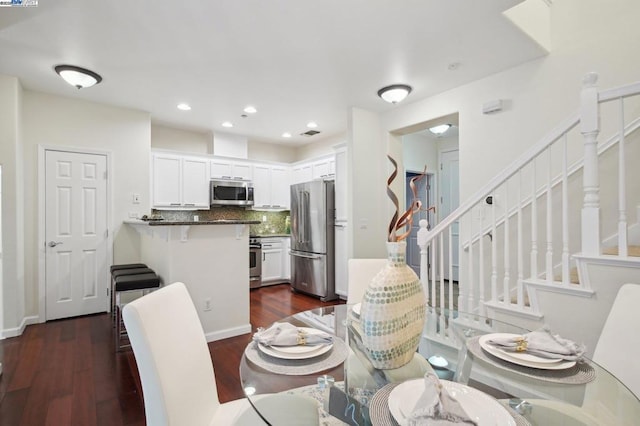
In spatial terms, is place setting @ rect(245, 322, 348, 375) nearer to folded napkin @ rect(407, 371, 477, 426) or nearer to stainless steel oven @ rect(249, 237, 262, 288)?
folded napkin @ rect(407, 371, 477, 426)

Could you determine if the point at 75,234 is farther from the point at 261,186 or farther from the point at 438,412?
the point at 438,412

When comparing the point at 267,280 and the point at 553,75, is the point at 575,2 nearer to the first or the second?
the point at 553,75

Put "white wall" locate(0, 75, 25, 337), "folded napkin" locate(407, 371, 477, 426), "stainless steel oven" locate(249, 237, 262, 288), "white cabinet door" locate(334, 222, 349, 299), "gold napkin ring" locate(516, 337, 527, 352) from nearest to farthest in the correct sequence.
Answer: "folded napkin" locate(407, 371, 477, 426) → "gold napkin ring" locate(516, 337, 527, 352) → "white wall" locate(0, 75, 25, 337) → "white cabinet door" locate(334, 222, 349, 299) → "stainless steel oven" locate(249, 237, 262, 288)

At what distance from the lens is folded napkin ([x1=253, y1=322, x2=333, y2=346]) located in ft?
3.90

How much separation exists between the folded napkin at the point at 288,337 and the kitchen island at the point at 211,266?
1859 millimetres

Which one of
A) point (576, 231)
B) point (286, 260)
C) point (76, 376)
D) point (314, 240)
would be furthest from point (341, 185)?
point (76, 376)

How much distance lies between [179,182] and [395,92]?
3414 mm

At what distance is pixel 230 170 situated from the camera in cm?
543

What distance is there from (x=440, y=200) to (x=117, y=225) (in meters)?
5.24

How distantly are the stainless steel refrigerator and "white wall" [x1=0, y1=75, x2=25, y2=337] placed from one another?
3351mm

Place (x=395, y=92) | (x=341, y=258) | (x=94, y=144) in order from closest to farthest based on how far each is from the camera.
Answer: (x=395, y=92), (x=94, y=144), (x=341, y=258)

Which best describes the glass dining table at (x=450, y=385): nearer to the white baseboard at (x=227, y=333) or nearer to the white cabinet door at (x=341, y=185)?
the white baseboard at (x=227, y=333)

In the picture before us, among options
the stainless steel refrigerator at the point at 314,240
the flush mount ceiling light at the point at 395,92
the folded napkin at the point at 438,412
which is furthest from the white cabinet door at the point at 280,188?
the folded napkin at the point at 438,412

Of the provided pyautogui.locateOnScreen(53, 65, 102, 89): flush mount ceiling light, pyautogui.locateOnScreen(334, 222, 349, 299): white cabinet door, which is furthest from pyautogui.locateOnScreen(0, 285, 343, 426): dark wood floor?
pyautogui.locateOnScreen(53, 65, 102, 89): flush mount ceiling light
